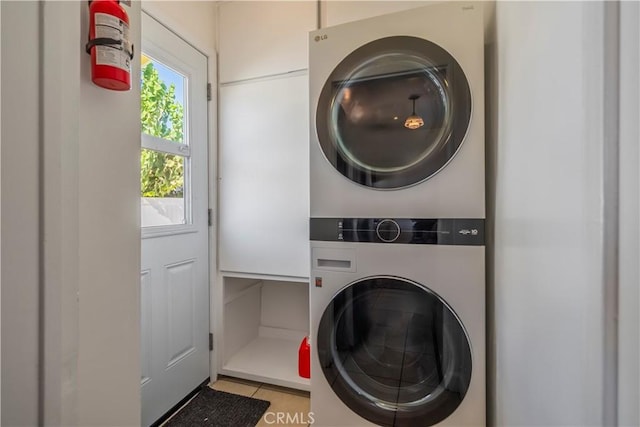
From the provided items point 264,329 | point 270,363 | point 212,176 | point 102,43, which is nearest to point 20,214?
point 102,43

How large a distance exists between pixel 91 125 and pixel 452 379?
1.26m

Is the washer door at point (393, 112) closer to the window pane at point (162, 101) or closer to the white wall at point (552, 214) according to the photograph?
the white wall at point (552, 214)

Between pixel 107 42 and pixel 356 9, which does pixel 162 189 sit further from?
pixel 356 9

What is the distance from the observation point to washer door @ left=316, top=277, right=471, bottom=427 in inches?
37.0

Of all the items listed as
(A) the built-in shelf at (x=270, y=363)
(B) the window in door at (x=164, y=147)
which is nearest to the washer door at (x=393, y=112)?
(B) the window in door at (x=164, y=147)

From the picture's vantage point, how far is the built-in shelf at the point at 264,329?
155 centimetres

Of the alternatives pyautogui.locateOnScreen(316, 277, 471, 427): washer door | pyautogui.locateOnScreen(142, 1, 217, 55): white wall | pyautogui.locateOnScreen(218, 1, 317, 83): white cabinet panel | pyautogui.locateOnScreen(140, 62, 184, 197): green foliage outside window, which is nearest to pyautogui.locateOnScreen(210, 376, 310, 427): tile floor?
pyautogui.locateOnScreen(316, 277, 471, 427): washer door

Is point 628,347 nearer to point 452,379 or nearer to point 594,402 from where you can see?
point 594,402

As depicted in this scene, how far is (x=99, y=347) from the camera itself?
59cm

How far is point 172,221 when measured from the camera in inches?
54.4

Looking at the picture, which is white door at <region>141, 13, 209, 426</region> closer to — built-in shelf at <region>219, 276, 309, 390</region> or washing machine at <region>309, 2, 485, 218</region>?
built-in shelf at <region>219, 276, 309, 390</region>

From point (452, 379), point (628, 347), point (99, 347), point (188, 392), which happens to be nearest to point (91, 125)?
point (99, 347)

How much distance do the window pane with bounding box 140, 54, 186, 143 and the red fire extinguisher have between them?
0.75m

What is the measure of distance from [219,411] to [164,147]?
4.37 ft
